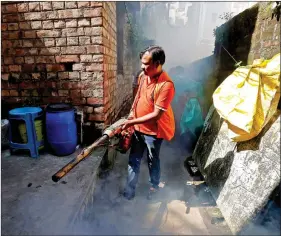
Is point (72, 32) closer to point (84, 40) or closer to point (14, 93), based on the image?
point (84, 40)

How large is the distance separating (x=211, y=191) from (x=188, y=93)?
2.69 metres

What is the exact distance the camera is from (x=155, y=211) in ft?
8.78

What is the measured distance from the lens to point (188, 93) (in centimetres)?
498

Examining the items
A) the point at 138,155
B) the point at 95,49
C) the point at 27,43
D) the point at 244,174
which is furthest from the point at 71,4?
the point at 244,174

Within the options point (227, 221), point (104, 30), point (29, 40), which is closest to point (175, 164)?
point (227, 221)

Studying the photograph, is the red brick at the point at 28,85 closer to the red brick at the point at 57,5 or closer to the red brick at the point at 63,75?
the red brick at the point at 63,75

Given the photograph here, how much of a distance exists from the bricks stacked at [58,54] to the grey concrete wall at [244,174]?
1.92 meters

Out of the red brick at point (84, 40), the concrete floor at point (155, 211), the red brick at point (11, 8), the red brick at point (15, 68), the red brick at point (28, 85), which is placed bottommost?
the concrete floor at point (155, 211)

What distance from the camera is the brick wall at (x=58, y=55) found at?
2984 millimetres

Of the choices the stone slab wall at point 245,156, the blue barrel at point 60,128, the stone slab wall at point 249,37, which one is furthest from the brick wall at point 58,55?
the stone slab wall at point 249,37

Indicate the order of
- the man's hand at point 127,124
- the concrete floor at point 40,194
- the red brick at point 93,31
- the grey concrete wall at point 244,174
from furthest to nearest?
1. the red brick at point 93,31
2. the man's hand at point 127,124
3. the grey concrete wall at point 244,174
4. the concrete floor at point 40,194

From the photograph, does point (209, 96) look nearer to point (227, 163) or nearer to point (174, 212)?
point (227, 163)

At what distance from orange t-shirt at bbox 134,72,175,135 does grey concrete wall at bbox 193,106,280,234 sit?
110 centimetres

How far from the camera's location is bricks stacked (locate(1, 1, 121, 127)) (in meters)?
2.98
